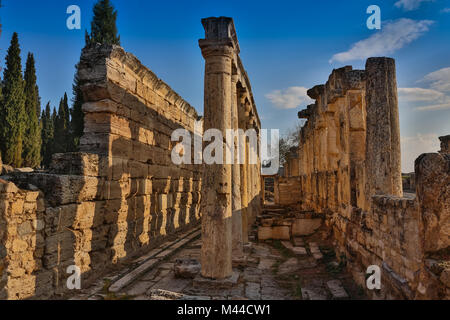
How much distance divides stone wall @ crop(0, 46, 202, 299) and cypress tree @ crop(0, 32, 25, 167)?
17.6 metres

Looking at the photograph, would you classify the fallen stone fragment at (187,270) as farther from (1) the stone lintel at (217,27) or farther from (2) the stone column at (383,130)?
(1) the stone lintel at (217,27)

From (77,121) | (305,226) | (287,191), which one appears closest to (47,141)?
(77,121)

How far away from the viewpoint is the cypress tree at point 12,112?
2355 cm

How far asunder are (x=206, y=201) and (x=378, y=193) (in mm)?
3501

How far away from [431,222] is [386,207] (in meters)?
1.45

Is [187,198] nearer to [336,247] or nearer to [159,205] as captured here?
[159,205]

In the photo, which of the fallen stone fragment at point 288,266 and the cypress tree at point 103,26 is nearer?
the fallen stone fragment at point 288,266

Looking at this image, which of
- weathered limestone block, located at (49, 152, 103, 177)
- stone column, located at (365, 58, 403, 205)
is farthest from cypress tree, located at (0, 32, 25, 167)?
stone column, located at (365, 58, 403, 205)

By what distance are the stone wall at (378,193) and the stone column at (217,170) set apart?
264cm

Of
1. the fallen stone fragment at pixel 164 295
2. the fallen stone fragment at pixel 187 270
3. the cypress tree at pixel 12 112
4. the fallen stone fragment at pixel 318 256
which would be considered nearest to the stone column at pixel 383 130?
the fallen stone fragment at pixel 318 256

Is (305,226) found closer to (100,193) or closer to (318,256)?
(318,256)

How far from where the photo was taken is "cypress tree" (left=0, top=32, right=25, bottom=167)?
23.5 m

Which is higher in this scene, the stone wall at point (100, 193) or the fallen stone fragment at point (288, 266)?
the stone wall at point (100, 193)

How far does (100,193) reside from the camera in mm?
7082
